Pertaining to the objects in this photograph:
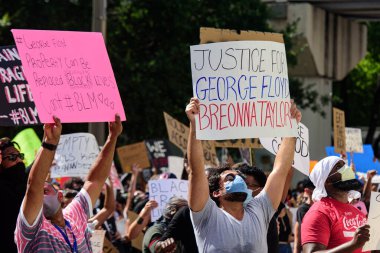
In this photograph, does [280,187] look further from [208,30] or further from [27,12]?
[27,12]

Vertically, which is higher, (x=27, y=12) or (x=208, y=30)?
(x=208, y=30)

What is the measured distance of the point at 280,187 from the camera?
19.5 feet

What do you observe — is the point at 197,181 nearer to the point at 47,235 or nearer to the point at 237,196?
the point at 237,196

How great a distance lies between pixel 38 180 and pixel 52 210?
370 mm

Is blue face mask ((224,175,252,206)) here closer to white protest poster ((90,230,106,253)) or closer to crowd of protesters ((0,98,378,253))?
crowd of protesters ((0,98,378,253))

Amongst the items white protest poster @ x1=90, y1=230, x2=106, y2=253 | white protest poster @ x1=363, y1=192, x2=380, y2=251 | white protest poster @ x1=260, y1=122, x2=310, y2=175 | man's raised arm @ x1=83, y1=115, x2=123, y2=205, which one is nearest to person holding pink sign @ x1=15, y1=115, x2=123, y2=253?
man's raised arm @ x1=83, y1=115, x2=123, y2=205

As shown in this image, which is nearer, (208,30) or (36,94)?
(36,94)

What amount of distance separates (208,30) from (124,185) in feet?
30.1

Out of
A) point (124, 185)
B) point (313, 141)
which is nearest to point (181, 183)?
point (124, 185)

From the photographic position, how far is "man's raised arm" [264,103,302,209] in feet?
19.4

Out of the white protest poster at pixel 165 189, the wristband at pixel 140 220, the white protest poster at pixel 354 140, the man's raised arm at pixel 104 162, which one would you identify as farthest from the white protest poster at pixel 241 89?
the white protest poster at pixel 354 140

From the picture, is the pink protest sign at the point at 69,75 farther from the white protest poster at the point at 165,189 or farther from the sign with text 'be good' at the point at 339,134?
the sign with text 'be good' at the point at 339,134

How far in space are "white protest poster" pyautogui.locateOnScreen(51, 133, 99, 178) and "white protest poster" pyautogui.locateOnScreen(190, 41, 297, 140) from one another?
5.26 metres

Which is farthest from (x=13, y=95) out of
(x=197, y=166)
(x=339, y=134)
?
(x=339, y=134)
